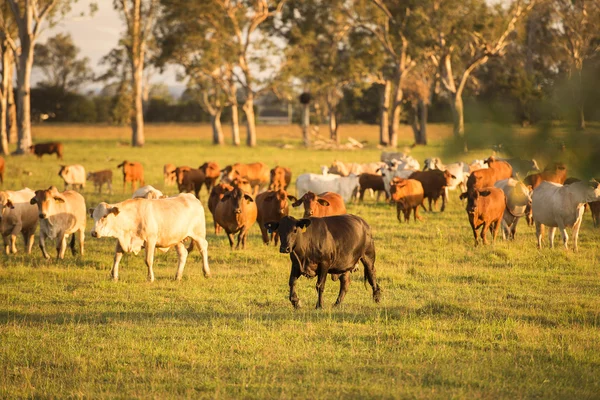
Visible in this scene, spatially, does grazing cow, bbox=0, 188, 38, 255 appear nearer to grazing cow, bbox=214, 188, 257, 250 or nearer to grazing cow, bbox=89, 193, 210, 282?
grazing cow, bbox=89, 193, 210, 282

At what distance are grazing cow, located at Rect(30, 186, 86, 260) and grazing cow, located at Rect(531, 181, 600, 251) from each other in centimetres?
853

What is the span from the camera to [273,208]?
1664 cm

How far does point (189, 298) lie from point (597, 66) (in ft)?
24.8

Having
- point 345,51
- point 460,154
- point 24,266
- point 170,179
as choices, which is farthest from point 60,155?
point 460,154

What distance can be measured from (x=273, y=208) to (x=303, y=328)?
7214mm

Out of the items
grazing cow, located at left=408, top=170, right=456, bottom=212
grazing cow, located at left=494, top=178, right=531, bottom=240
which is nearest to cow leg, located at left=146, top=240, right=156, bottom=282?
grazing cow, located at left=494, top=178, right=531, bottom=240

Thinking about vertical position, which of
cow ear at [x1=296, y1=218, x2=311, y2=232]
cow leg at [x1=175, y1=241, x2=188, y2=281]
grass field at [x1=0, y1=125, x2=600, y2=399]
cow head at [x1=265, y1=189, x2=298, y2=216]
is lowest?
grass field at [x1=0, y1=125, x2=600, y2=399]

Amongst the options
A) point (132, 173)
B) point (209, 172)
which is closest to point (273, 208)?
point (209, 172)

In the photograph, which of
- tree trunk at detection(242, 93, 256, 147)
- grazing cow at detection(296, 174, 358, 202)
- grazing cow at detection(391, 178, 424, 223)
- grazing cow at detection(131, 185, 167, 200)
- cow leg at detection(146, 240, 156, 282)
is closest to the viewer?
cow leg at detection(146, 240, 156, 282)

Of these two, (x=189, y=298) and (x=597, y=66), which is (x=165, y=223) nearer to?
(x=189, y=298)

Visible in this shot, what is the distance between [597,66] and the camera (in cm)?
508

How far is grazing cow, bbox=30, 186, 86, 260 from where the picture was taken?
14469 mm

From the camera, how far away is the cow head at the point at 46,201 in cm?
1435

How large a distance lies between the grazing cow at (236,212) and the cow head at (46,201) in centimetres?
297
